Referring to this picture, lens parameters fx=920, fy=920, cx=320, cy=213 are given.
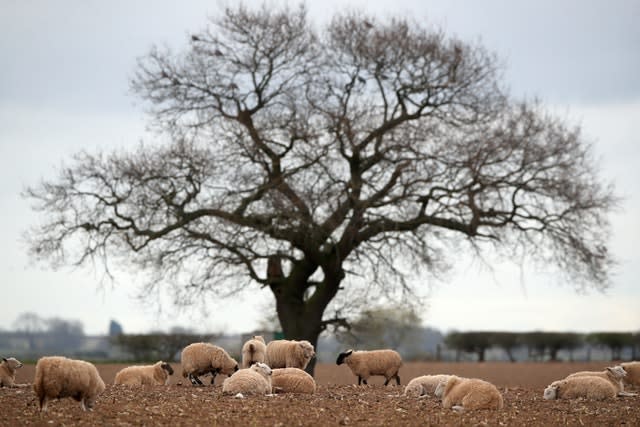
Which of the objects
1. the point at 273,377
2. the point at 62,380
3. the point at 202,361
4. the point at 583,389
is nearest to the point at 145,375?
the point at 202,361

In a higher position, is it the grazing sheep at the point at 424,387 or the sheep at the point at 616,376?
the sheep at the point at 616,376

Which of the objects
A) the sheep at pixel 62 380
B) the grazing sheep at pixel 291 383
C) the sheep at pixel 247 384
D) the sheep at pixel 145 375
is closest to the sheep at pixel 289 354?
the sheep at pixel 145 375

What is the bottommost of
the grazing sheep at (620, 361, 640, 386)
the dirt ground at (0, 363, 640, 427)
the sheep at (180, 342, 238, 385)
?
the dirt ground at (0, 363, 640, 427)

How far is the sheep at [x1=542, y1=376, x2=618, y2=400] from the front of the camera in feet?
52.6

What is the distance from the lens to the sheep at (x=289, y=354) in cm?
1794

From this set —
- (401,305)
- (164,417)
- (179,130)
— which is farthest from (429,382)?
(179,130)

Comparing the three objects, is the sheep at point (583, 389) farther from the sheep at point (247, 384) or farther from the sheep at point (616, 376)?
the sheep at point (247, 384)

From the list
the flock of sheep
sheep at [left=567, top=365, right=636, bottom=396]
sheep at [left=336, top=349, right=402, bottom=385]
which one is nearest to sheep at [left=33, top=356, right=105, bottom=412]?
the flock of sheep

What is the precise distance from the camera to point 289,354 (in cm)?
1803

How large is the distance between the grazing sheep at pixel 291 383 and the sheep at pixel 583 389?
4261 millimetres

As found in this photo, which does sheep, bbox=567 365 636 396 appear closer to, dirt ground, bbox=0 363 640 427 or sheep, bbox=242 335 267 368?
dirt ground, bbox=0 363 640 427

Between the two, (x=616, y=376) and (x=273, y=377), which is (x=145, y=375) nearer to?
(x=273, y=377)

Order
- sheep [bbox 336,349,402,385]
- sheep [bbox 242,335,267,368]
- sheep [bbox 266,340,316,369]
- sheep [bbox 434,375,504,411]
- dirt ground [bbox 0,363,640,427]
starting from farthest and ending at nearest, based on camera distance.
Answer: sheep [bbox 336,349,402,385] → sheep [bbox 266,340,316,369] → sheep [bbox 242,335,267,368] → sheep [bbox 434,375,504,411] → dirt ground [bbox 0,363,640,427]

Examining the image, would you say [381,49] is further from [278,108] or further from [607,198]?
[607,198]
